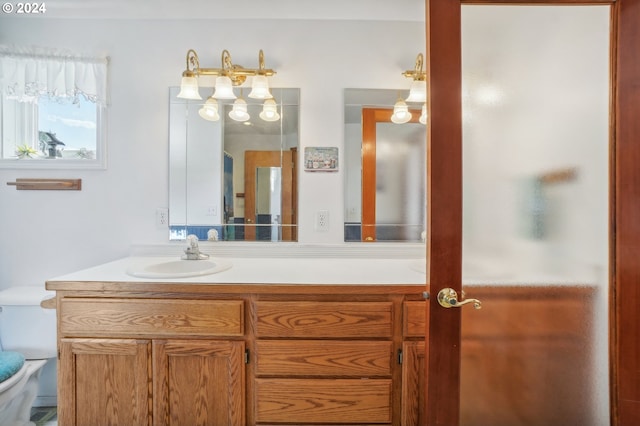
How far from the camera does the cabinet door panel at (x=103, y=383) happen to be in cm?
124

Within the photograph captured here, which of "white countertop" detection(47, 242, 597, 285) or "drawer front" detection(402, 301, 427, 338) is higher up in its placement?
"white countertop" detection(47, 242, 597, 285)

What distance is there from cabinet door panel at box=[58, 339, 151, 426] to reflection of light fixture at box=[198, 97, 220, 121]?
1320 millimetres

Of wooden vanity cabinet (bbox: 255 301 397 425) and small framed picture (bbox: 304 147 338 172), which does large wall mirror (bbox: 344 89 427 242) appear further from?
wooden vanity cabinet (bbox: 255 301 397 425)

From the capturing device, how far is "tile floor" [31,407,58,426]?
1563mm

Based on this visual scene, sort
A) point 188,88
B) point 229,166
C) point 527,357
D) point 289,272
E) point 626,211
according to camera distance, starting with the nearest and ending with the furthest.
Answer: point 626,211
point 527,357
point 289,272
point 188,88
point 229,166

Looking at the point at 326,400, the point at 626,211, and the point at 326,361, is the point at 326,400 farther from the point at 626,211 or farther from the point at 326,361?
the point at 626,211

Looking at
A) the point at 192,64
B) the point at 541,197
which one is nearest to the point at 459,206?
the point at 541,197

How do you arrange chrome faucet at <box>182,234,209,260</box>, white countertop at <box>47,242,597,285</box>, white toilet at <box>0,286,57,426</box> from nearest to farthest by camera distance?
white countertop at <box>47,242,597,285</box>
white toilet at <box>0,286,57,426</box>
chrome faucet at <box>182,234,209,260</box>

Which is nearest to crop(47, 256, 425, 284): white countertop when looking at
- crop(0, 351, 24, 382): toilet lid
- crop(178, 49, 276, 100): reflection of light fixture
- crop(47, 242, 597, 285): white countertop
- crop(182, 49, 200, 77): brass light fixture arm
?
crop(47, 242, 597, 285): white countertop

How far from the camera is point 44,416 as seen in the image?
1607 mm

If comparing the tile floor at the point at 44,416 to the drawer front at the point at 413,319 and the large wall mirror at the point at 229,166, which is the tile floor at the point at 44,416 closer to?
the large wall mirror at the point at 229,166

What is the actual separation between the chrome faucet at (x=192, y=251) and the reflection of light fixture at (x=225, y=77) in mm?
881

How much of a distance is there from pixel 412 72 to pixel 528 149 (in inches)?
42.3

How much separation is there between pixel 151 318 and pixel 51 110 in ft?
5.47
